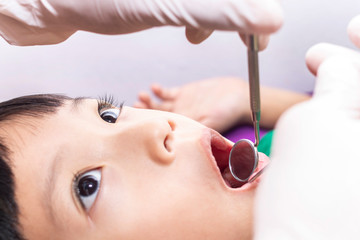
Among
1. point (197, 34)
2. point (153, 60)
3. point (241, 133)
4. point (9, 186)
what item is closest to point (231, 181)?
point (197, 34)

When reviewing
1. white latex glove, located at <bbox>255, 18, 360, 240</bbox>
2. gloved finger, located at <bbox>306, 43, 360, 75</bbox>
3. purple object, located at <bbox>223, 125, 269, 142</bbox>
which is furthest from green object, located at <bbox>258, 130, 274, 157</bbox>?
white latex glove, located at <bbox>255, 18, 360, 240</bbox>

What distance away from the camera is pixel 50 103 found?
0.82 meters

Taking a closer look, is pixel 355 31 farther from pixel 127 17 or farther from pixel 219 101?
pixel 219 101

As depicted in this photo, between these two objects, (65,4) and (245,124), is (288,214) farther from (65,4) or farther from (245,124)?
(245,124)

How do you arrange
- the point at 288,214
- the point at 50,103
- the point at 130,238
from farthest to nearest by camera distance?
1. the point at 50,103
2. the point at 130,238
3. the point at 288,214

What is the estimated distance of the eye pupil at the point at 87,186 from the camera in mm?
727

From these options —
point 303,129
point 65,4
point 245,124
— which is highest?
point 65,4

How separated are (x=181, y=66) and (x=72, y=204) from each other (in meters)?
0.91

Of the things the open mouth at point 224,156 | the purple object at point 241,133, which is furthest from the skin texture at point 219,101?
the open mouth at point 224,156

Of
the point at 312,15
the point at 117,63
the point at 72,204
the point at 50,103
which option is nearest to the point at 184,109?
the point at 117,63

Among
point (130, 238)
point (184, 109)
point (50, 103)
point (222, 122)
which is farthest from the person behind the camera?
point (184, 109)

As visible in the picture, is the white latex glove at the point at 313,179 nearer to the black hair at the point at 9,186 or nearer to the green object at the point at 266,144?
the black hair at the point at 9,186

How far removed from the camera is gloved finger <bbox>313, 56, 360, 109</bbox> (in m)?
0.63

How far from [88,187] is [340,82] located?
43cm
